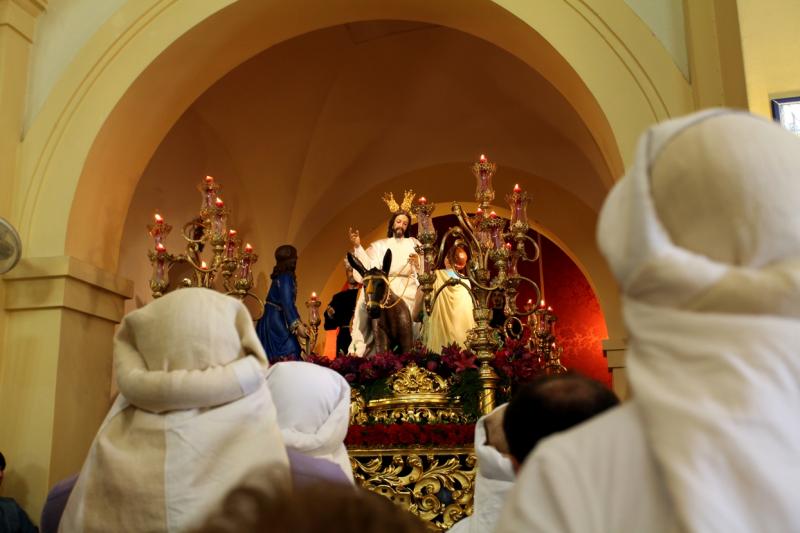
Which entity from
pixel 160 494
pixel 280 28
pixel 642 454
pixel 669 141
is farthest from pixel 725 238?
pixel 280 28

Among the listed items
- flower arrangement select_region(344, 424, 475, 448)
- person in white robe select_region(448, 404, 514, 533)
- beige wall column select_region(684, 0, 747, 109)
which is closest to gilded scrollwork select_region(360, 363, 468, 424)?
flower arrangement select_region(344, 424, 475, 448)

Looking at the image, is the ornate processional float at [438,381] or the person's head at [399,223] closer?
the ornate processional float at [438,381]

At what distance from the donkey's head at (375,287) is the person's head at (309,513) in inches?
189

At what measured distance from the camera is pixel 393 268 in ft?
22.5

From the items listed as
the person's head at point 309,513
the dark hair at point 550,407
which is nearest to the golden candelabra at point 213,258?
the dark hair at point 550,407

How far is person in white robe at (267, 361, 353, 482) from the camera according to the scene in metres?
2.73

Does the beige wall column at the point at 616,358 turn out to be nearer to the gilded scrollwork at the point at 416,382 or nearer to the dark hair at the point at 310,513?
the gilded scrollwork at the point at 416,382

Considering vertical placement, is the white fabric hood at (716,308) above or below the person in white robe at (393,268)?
below

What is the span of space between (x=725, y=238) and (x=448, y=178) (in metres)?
9.37

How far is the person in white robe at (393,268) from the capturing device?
6621 millimetres

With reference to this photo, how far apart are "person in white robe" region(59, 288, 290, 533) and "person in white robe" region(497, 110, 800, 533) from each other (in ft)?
3.66

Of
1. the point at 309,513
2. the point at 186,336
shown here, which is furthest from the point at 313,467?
the point at 309,513

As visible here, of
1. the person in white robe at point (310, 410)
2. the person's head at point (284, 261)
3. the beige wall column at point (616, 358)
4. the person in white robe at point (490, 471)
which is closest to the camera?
the person in white robe at point (490, 471)

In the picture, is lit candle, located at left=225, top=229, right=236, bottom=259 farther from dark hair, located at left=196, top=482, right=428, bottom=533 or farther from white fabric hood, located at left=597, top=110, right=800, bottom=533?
dark hair, located at left=196, top=482, right=428, bottom=533
